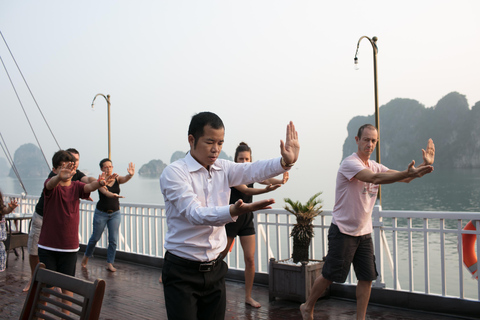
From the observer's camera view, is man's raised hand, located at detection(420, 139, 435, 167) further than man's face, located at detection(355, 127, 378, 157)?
No

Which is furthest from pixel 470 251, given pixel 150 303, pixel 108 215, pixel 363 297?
pixel 108 215

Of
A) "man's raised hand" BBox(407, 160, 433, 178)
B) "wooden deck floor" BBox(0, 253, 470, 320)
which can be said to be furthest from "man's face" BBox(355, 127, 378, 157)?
"wooden deck floor" BBox(0, 253, 470, 320)

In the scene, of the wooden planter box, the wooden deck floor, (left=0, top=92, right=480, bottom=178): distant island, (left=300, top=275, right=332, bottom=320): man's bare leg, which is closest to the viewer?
(left=300, top=275, right=332, bottom=320): man's bare leg

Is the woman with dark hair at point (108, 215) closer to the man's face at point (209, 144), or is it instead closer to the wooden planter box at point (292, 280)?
the wooden planter box at point (292, 280)

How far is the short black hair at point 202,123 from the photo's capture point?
2471mm

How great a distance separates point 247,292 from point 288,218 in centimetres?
111

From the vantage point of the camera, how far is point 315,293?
4.41 m

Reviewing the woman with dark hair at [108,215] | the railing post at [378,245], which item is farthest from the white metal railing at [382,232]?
the woman with dark hair at [108,215]

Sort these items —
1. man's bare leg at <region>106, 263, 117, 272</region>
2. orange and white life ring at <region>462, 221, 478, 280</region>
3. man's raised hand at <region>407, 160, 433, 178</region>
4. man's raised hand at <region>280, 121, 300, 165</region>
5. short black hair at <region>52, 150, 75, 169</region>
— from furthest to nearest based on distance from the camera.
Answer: man's bare leg at <region>106, 263, 117, 272</region>
orange and white life ring at <region>462, 221, 478, 280</region>
short black hair at <region>52, 150, 75, 169</region>
man's raised hand at <region>407, 160, 433, 178</region>
man's raised hand at <region>280, 121, 300, 165</region>

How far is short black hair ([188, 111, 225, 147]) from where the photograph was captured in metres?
2.47

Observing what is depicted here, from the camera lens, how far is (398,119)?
78.7m

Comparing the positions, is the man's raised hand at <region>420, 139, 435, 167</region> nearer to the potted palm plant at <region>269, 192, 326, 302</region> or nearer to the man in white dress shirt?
the man in white dress shirt

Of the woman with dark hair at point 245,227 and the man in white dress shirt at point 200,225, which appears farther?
the woman with dark hair at point 245,227

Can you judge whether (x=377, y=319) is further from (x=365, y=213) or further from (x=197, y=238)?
(x=197, y=238)
